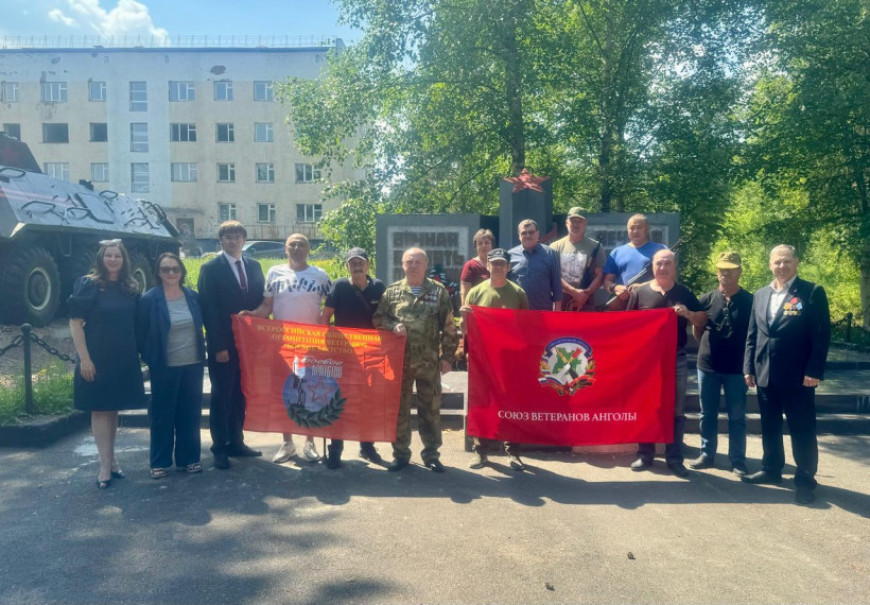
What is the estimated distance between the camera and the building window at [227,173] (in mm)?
45625

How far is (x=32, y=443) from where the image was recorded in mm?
6535

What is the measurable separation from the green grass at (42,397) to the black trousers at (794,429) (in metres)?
6.57

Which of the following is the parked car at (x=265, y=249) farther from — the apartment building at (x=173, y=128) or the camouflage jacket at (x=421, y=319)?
the camouflage jacket at (x=421, y=319)

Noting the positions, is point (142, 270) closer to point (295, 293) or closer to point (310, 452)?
point (295, 293)

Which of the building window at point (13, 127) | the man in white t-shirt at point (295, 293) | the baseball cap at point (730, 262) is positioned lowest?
the man in white t-shirt at point (295, 293)

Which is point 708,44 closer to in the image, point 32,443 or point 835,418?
point 835,418

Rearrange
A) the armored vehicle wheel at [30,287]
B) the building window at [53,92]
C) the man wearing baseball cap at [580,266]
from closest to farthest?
the man wearing baseball cap at [580,266]
the armored vehicle wheel at [30,287]
the building window at [53,92]

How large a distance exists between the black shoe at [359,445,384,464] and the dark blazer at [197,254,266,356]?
1.41 metres

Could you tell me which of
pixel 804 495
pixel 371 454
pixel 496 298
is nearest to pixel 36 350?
pixel 371 454

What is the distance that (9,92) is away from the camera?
4528 centimetres

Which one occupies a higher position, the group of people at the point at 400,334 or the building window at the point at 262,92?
the building window at the point at 262,92

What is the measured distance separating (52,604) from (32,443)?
3487mm

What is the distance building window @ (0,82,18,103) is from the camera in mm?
45219

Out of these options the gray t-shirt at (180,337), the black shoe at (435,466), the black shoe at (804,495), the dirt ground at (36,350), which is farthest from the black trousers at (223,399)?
the black shoe at (804,495)
